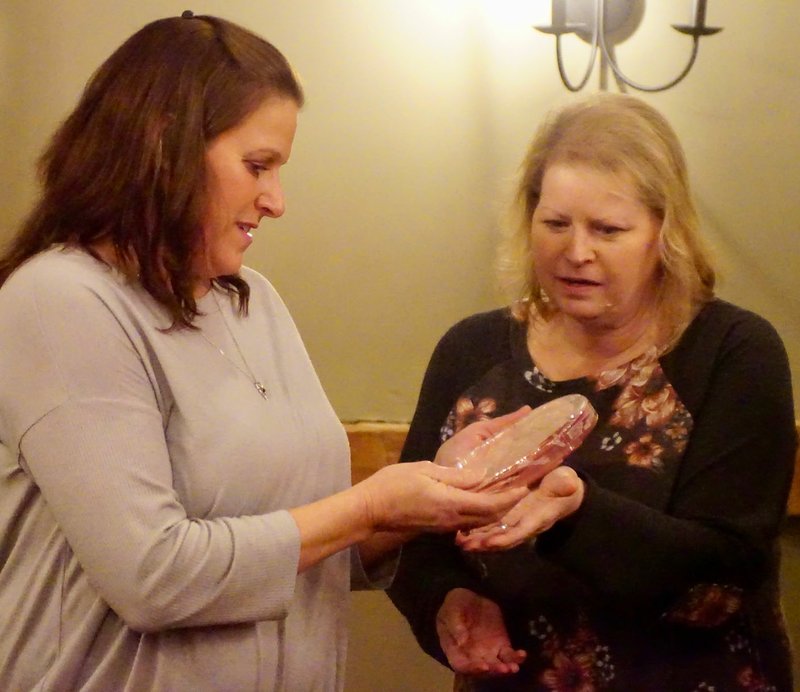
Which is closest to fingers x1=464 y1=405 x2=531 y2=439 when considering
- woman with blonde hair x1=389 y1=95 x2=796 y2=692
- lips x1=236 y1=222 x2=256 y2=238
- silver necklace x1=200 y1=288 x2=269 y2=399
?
woman with blonde hair x1=389 y1=95 x2=796 y2=692

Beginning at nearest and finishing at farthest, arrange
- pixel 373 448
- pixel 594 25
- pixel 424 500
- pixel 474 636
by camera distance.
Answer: pixel 424 500, pixel 474 636, pixel 594 25, pixel 373 448

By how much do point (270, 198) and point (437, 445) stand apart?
538mm

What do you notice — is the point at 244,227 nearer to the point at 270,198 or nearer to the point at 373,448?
the point at 270,198

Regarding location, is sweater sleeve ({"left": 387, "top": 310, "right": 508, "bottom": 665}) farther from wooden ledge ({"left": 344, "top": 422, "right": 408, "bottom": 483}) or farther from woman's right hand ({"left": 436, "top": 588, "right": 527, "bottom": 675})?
wooden ledge ({"left": 344, "top": 422, "right": 408, "bottom": 483})

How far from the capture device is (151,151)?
3.55 feet

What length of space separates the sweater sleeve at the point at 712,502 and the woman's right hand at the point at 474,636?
142mm

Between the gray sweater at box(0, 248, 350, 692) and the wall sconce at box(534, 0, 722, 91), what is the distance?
1.22 metres

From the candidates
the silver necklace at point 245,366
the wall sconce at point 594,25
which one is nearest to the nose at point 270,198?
the silver necklace at point 245,366

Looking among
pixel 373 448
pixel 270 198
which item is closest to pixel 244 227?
pixel 270 198

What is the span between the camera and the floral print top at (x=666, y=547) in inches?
50.9

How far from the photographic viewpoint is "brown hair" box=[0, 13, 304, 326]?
1.09 meters

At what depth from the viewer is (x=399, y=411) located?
231 cm

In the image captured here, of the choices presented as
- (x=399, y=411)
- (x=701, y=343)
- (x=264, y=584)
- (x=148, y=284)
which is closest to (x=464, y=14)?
(x=399, y=411)

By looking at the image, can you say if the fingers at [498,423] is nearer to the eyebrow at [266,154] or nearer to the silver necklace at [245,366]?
the silver necklace at [245,366]
